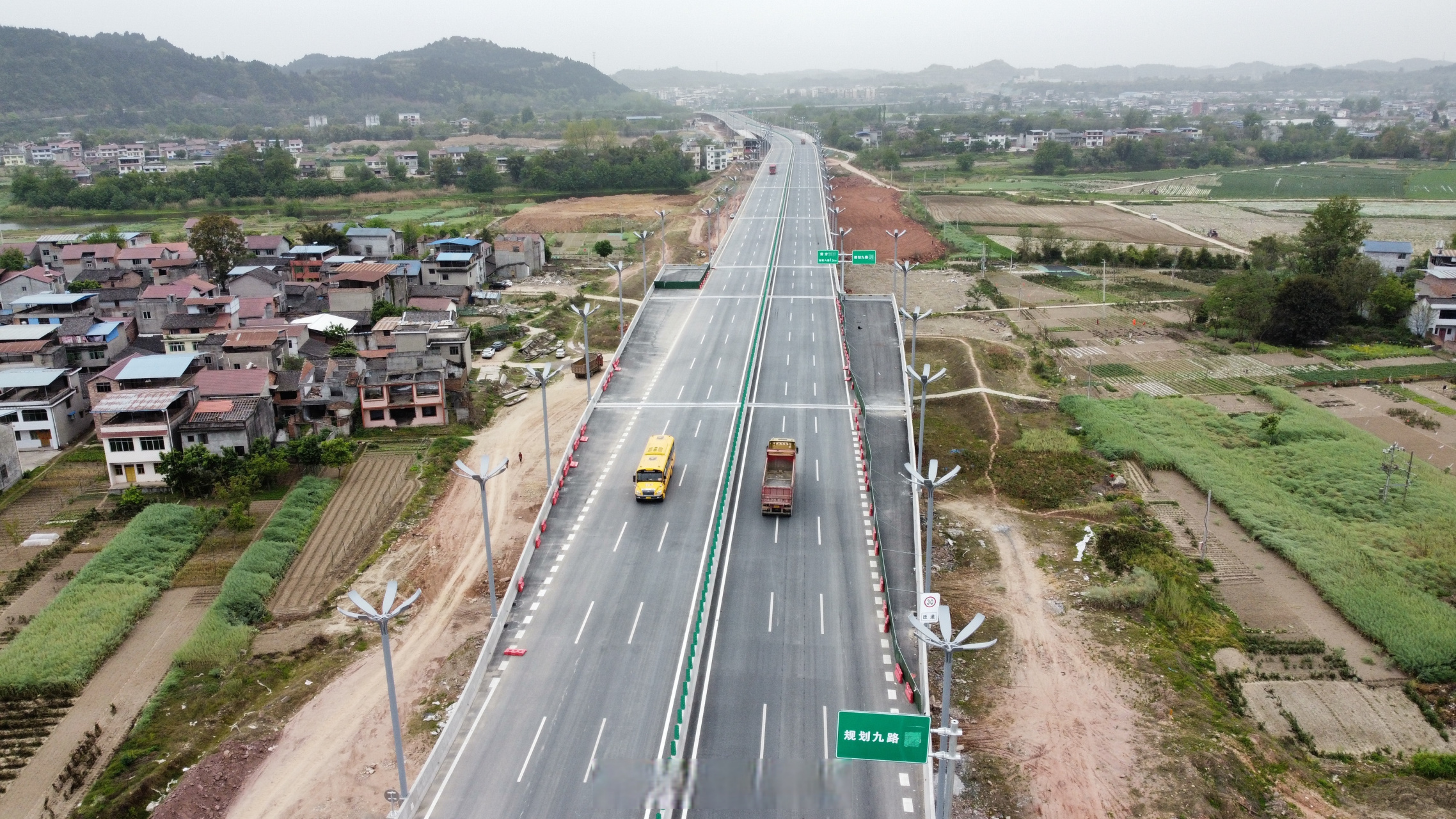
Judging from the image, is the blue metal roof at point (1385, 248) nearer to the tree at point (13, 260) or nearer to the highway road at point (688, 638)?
the highway road at point (688, 638)

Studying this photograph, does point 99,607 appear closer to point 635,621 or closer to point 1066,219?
point 635,621

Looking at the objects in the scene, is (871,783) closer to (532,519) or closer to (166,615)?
(532,519)

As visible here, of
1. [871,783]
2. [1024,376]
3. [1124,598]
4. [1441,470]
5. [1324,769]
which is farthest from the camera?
[1024,376]

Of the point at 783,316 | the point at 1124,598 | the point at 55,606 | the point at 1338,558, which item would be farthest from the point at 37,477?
the point at 1338,558

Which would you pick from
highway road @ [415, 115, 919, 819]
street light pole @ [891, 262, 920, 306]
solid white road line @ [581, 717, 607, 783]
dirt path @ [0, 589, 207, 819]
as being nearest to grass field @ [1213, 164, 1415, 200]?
street light pole @ [891, 262, 920, 306]

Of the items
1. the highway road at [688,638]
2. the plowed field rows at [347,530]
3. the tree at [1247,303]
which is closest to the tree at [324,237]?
the plowed field rows at [347,530]

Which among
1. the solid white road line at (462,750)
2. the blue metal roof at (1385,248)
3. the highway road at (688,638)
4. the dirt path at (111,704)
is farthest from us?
the blue metal roof at (1385,248)
